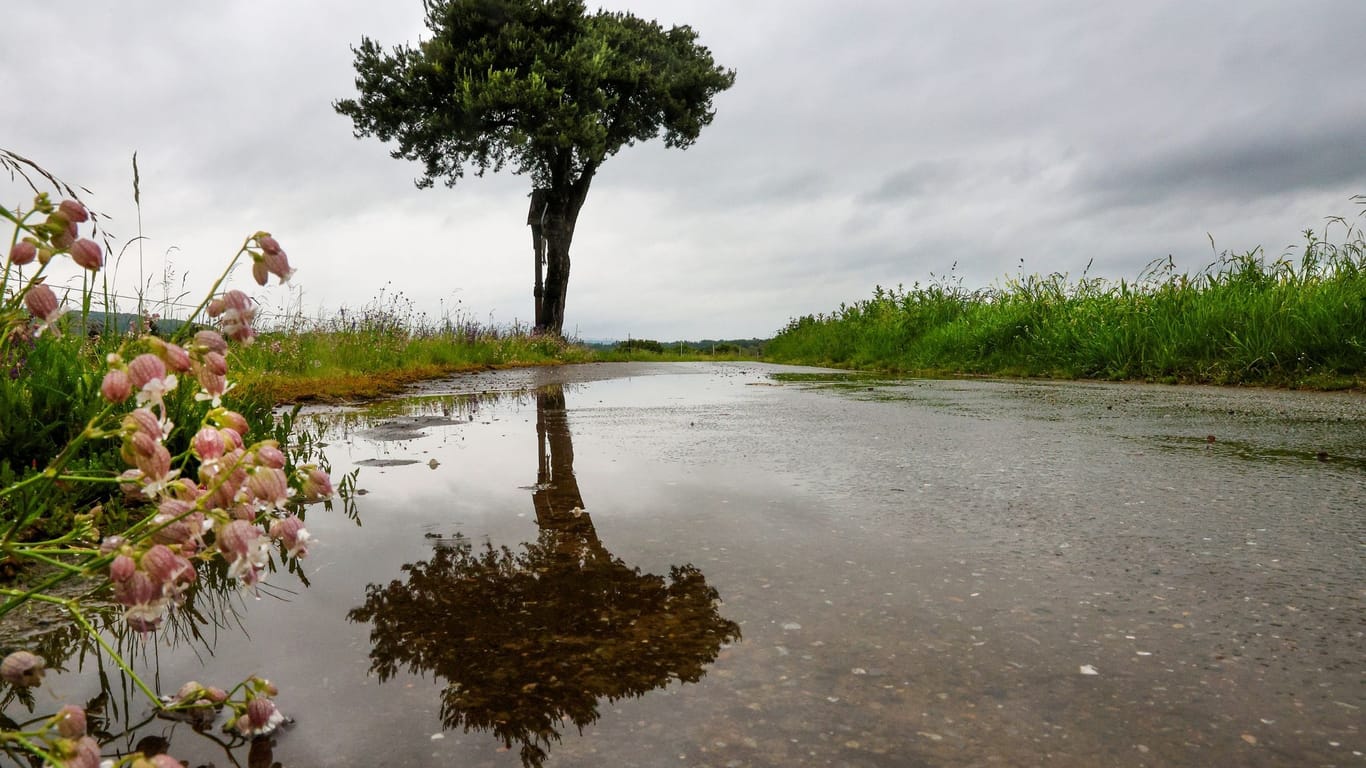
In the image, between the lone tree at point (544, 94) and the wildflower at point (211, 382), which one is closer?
the wildflower at point (211, 382)

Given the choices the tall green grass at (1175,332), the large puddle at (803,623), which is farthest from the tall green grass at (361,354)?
the tall green grass at (1175,332)

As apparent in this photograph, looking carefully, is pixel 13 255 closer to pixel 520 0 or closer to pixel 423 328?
pixel 423 328

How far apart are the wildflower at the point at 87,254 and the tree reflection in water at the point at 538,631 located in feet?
2.85

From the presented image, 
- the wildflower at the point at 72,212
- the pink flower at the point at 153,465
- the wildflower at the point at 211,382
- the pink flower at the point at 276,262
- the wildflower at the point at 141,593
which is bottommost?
the wildflower at the point at 141,593

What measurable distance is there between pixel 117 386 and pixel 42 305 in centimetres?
37

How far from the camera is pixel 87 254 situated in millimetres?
1305

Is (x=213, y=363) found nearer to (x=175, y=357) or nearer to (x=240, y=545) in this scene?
(x=175, y=357)

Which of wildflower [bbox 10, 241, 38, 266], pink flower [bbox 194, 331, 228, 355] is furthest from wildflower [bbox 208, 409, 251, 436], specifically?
wildflower [bbox 10, 241, 38, 266]

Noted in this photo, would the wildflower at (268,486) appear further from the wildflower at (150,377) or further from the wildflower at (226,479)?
Result: the wildflower at (150,377)

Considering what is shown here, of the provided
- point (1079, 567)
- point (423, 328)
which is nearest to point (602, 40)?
point (423, 328)

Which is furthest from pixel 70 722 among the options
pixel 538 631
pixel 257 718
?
pixel 538 631

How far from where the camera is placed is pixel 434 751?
4.04ft

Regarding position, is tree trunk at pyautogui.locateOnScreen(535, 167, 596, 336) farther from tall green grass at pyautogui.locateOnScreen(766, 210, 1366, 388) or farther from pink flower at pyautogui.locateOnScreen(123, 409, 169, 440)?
pink flower at pyautogui.locateOnScreen(123, 409, 169, 440)

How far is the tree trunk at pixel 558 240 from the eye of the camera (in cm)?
2403
